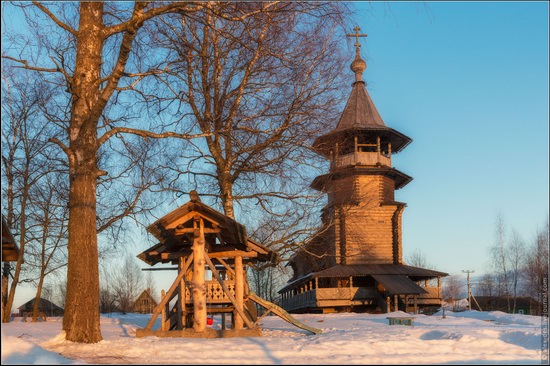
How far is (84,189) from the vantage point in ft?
40.3

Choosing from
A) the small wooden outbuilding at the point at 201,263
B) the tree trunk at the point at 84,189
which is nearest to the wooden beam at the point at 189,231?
the small wooden outbuilding at the point at 201,263

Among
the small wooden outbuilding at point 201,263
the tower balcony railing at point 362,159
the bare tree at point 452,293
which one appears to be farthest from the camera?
the bare tree at point 452,293

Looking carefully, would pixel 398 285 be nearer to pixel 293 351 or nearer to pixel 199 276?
pixel 199 276

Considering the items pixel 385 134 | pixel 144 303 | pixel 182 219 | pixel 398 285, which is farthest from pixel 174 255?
pixel 144 303

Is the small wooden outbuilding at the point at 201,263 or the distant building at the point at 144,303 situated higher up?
the small wooden outbuilding at the point at 201,263

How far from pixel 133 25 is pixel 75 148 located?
2.50 metres

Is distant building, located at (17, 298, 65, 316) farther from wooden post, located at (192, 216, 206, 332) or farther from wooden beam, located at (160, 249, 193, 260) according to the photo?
wooden post, located at (192, 216, 206, 332)

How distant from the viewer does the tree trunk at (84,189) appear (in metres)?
11.9

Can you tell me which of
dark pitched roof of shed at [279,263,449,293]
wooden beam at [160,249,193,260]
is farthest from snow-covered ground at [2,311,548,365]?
dark pitched roof of shed at [279,263,449,293]

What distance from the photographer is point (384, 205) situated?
3981 centimetres

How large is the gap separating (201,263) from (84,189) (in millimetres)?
4086

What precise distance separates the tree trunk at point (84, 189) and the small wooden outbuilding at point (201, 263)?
2783mm

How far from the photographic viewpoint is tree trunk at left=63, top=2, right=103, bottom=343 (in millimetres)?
11891

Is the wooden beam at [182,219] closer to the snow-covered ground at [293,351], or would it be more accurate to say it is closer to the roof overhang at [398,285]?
the snow-covered ground at [293,351]
